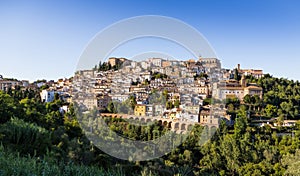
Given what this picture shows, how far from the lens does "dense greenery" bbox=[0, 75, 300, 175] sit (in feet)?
11.3

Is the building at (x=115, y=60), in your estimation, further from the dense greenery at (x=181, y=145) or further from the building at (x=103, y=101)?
the dense greenery at (x=181, y=145)

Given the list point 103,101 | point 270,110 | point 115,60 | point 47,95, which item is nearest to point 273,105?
point 270,110

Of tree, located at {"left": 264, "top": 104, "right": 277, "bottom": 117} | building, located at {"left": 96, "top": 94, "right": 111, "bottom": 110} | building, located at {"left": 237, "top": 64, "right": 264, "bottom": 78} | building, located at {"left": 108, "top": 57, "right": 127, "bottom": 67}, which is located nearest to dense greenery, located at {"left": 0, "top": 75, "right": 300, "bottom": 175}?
tree, located at {"left": 264, "top": 104, "right": 277, "bottom": 117}

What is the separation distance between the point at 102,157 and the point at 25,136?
241 centimetres

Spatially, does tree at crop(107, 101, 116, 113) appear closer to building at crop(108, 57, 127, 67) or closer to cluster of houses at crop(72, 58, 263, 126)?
cluster of houses at crop(72, 58, 263, 126)

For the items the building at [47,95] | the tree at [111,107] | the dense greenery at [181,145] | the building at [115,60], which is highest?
the building at [115,60]

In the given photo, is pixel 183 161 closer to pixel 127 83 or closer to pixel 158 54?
pixel 127 83

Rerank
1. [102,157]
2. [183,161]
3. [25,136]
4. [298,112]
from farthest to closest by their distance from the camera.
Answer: [298,112] < [183,161] < [102,157] < [25,136]

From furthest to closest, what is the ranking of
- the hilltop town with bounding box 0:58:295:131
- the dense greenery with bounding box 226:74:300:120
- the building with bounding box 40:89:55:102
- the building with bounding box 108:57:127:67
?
the dense greenery with bounding box 226:74:300:120, the building with bounding box 40:89:55:102, the hilltop town with bounding box 0:58:295:131, the building with bounding box 108:57:127:67

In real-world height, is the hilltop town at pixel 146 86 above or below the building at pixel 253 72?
below

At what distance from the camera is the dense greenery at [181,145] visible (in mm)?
3449

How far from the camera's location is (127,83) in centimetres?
357

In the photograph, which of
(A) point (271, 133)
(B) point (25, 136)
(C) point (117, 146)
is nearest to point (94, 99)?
(C) point (117, 146)

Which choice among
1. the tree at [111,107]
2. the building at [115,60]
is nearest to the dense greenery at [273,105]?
the tree at [111,107]
